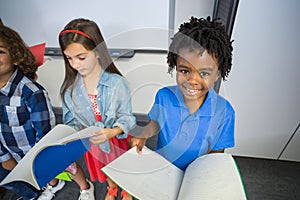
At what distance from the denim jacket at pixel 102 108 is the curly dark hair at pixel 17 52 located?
24 centimetres

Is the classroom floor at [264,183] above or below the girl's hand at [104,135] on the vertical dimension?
below

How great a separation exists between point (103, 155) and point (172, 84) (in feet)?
1.22

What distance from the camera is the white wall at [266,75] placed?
71cm

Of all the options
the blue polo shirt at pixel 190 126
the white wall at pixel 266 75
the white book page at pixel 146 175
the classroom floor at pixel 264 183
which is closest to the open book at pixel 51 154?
the white book page at pixel 146 175

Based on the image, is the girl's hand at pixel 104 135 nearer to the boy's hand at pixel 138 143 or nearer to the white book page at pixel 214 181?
the boy's hand at pixel 138 143

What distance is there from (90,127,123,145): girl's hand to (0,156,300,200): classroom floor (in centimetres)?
58

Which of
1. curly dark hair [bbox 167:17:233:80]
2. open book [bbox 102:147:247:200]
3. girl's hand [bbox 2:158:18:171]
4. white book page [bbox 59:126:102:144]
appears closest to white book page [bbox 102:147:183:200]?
open book [bbox 102:147:247:200]

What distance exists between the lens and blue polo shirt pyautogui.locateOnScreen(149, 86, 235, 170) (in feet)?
2.00

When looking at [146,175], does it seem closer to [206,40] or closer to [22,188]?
[206,40]

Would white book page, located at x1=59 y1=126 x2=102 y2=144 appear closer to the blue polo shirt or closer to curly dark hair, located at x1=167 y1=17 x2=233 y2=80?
the blue polo shirt

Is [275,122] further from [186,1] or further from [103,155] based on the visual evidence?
[103,155]

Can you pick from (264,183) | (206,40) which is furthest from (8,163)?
(264,183)

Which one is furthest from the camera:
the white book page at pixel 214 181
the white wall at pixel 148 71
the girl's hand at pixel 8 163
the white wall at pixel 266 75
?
the girl's hand at pixel 8 163

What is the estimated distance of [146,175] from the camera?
56 centimetres
